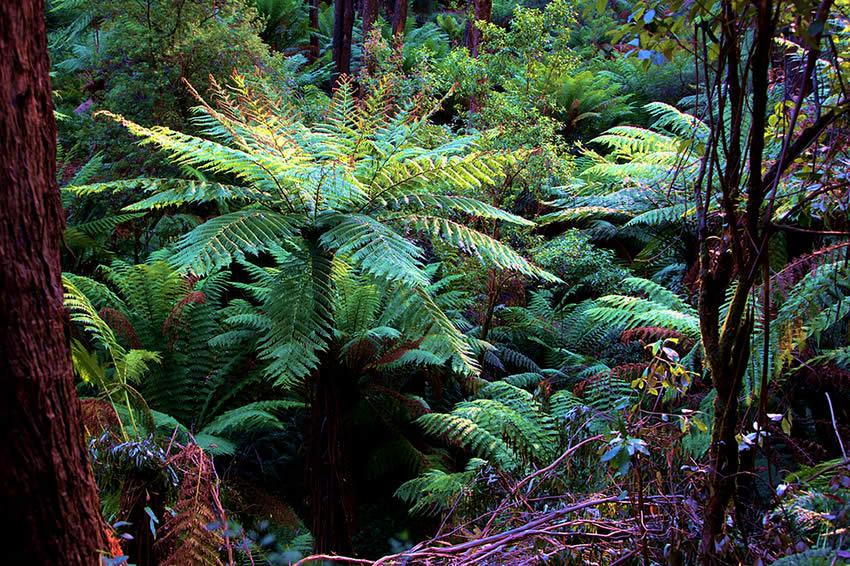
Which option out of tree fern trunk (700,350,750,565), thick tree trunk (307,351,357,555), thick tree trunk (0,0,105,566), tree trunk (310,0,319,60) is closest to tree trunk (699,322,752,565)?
tree fern trunk (700,350,750,565)

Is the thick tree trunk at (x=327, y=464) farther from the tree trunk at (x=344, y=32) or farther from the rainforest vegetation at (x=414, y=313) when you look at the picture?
the tree trunk at (x=344, y=32)

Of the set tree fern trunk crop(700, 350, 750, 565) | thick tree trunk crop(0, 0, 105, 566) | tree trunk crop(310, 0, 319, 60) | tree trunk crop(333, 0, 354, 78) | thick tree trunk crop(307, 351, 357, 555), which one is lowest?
thick tree trunk crop(307, 351, 357, 555)

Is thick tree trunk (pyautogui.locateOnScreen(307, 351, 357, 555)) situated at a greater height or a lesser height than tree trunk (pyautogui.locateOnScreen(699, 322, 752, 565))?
lesser

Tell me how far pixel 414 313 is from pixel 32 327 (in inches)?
63.8

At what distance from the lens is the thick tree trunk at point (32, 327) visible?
3.34 feet

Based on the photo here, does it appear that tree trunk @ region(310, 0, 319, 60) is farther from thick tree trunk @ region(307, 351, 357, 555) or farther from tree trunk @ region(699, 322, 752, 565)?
tree trunk @ region(699, 322, 752, 565)

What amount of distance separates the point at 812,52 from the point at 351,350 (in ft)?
10.1

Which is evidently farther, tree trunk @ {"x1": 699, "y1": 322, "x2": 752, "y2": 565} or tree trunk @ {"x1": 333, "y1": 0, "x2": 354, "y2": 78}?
tree trunk @ {"x1": 333, "y1": 0, "x2": 354, "y2": 78}

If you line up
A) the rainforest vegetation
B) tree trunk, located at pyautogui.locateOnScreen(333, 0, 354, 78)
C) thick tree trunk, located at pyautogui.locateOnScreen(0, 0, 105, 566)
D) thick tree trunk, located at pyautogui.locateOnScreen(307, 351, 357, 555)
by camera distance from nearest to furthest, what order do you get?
thick tree trunk, located at pyautogui.locateOnScreen(0, 0, 105, 566) < the rainforest vegetation < thick tree trunk, located at pyautogui.locateOnScreen(307, 351, 357, 555) < tree trunk, located at pyautogui.locateOnScreen(333, 0, 354, 78)

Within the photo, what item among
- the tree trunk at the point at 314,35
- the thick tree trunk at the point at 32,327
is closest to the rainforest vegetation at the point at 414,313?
the thick tree trunk at the point at 32,327

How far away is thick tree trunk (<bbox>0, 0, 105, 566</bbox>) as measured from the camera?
40.0 inches

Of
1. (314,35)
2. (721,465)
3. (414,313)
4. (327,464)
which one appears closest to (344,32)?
(314,35)

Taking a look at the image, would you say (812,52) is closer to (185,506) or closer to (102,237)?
(185,506)

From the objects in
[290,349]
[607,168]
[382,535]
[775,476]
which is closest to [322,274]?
[290,349]
